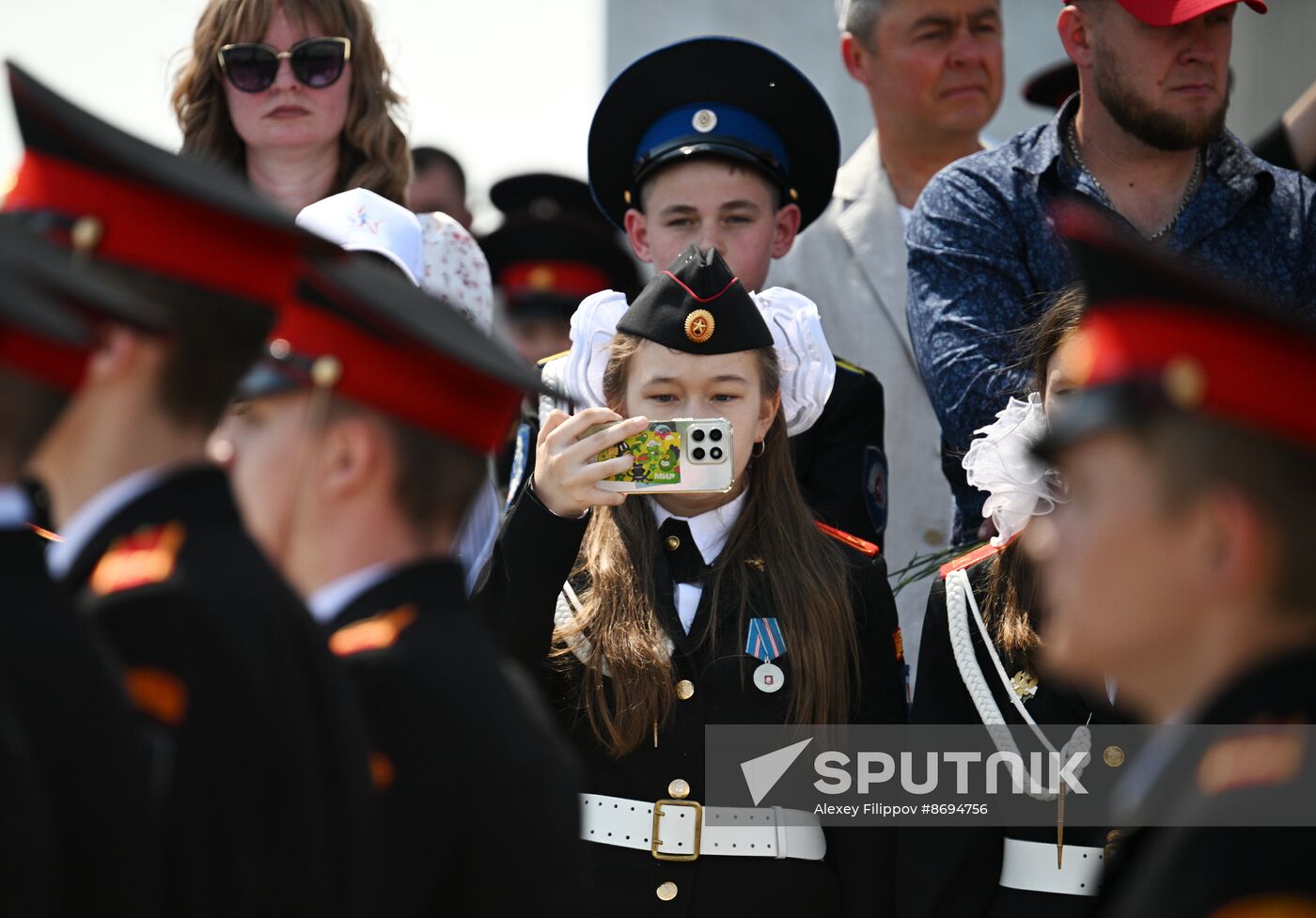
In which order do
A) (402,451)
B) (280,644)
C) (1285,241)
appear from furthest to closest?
(1285,241) → (402,451) → (280,644)

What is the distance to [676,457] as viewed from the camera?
183 inches

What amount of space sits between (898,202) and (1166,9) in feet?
4.53

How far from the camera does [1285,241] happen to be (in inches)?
212

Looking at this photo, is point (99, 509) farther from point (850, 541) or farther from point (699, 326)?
point (850, 541)

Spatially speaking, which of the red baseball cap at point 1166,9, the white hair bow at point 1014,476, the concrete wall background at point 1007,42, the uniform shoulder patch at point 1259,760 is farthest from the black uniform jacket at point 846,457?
the concrete wall background at point 1007,42

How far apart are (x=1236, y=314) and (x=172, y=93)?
4.08 metres

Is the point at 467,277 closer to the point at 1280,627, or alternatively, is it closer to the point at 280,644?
the point at 280,644

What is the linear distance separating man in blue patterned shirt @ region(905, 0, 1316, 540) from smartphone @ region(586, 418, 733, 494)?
0.82 meters

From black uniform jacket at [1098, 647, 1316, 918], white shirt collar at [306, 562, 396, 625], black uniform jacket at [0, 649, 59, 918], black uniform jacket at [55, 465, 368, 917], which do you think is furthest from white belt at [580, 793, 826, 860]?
black uniform jacket at [0, 649, 59, 918]

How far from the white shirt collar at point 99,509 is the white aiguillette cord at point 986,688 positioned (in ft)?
7.74

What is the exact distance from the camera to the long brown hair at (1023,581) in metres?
4.51

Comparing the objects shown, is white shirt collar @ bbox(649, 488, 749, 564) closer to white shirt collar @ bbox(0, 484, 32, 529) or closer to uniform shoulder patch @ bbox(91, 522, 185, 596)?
uniform shoulder patch @ bbox(91, 522, 185, 596)

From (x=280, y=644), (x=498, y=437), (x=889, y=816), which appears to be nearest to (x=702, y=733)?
(x=889, y=816)

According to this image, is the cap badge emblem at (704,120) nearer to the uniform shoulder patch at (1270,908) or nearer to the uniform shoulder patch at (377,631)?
the uniform shoulder patch at (377,631)
